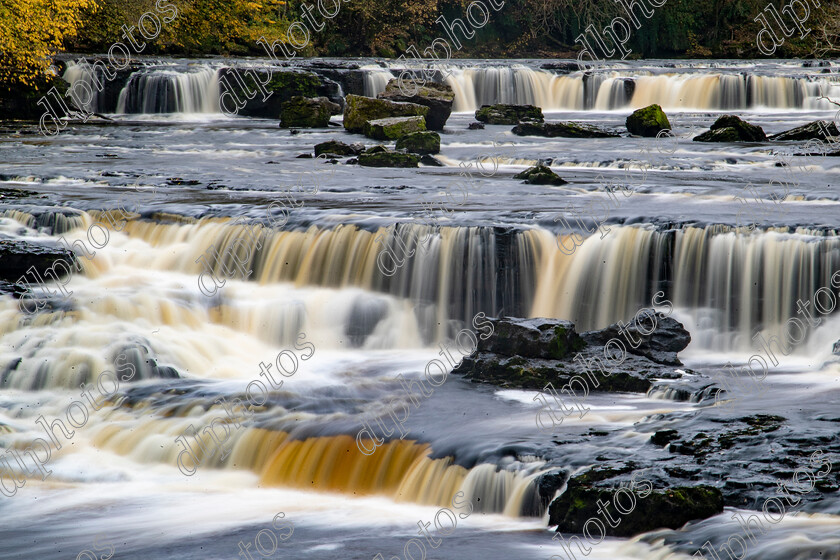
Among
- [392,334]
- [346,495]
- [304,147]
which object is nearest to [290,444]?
[346,495]

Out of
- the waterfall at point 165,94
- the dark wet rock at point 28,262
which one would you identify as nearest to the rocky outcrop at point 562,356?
the dark wet rock at point 28,262

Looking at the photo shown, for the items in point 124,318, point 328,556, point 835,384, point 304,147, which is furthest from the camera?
point 304,147

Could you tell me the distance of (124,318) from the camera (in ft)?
37.9

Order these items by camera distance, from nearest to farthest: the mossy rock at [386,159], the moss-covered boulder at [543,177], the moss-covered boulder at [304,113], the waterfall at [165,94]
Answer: the moss-covered boulder at [543,177] → the mossy rock at [386,159] → the moss-covered boulder at [304,113] → the waterfall at [165,94]

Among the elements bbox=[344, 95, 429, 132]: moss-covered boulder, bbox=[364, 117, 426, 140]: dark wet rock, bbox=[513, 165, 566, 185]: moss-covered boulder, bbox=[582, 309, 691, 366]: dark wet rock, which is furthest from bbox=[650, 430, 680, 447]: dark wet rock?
bbox=[344, 95, 429, 132]: moss-covered boulder

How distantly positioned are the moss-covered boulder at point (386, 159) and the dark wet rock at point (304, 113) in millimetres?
7707

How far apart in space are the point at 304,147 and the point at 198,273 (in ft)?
31.5

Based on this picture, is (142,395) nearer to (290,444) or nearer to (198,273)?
(290,444)

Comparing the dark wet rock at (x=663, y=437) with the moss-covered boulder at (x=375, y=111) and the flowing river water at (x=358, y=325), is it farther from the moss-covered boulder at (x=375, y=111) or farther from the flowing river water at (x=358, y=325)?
the moss-covered boulder at (x=375, y=111)

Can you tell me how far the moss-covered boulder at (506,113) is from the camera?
26.5 metres

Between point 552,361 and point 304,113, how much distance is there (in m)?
18.3

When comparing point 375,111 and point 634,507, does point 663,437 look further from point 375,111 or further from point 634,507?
point 375,111

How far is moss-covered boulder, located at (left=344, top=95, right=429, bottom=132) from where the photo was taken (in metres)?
24.3

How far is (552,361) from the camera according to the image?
988 cm
